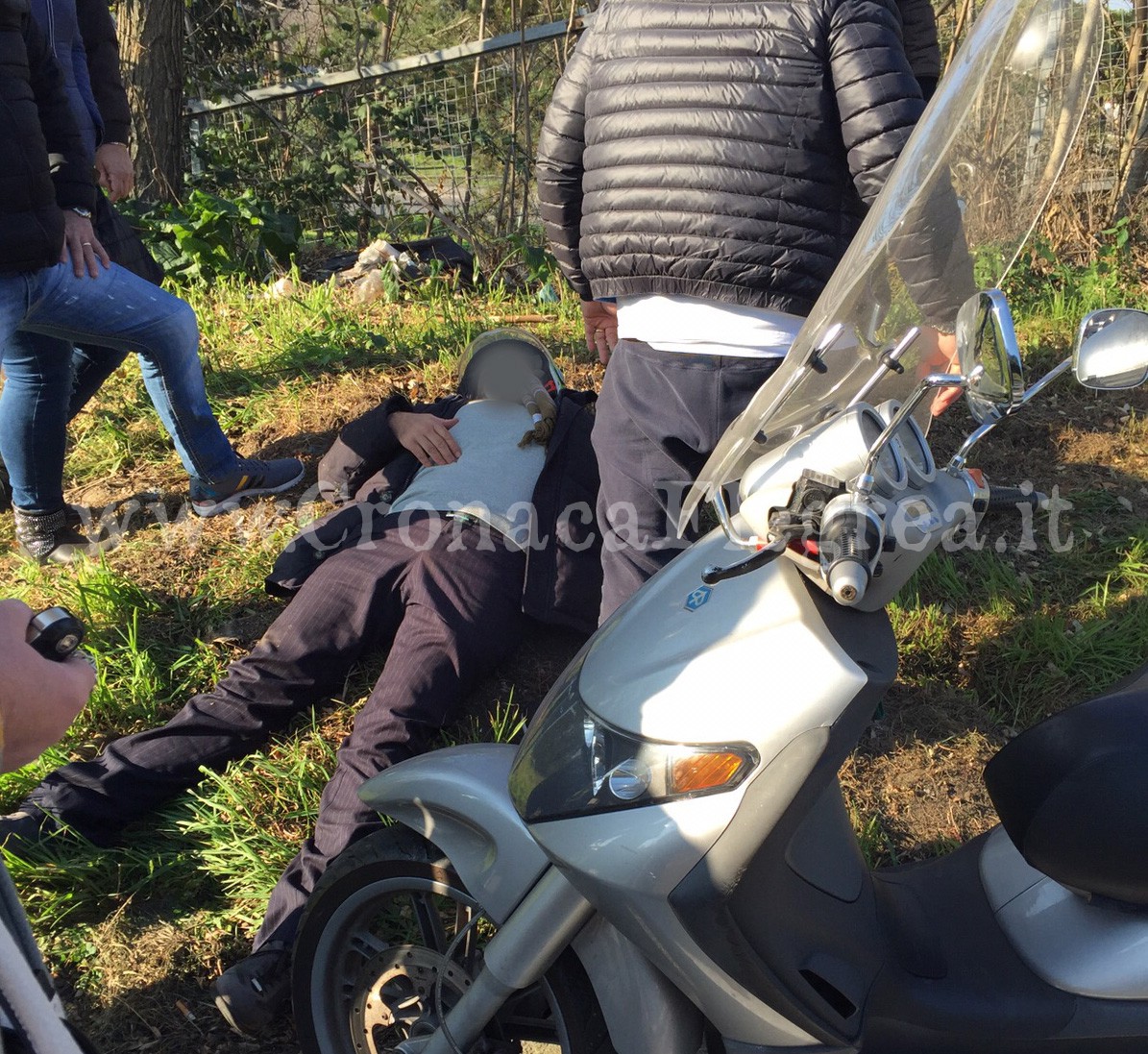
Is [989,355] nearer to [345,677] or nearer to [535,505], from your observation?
[535,505]

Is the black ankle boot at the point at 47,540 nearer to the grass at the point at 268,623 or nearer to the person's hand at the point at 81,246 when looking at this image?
the grass at the point at 268,623

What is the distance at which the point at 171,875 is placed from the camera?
243 centimetres

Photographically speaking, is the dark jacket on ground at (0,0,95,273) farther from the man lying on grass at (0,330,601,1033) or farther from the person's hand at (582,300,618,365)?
Answer: the person's hand at (582,300,618,365)

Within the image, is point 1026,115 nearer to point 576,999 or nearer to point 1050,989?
point 1050,989

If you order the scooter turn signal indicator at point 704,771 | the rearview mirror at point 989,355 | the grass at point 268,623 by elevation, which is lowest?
the grass at point 268,623

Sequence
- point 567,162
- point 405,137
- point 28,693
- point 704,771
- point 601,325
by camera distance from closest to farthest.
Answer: point 28,693, point 704,771, point 567,162, point 601,325, point 405,137

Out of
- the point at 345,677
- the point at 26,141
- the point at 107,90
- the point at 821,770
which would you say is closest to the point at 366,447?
the point at 345,677

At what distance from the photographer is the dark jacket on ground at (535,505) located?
2.85 m

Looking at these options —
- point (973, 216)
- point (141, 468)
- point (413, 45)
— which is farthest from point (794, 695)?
point (413, 45)

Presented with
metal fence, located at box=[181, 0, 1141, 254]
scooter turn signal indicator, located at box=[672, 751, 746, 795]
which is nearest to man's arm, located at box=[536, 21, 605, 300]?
scooter turn signal indicator, located at box=[672, 751, 746, 795]

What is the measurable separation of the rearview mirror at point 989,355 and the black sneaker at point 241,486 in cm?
270

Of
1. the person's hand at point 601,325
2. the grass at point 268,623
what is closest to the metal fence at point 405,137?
the grass at point 268,623

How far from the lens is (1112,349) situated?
52.2 inches

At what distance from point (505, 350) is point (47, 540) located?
158cm
